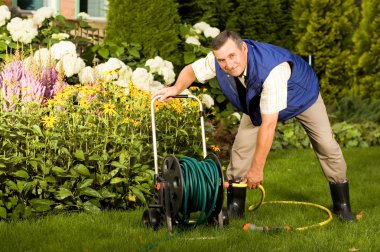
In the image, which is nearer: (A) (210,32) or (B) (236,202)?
(B) (236,202)

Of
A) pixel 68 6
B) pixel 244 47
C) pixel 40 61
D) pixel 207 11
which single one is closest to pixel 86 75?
pixel 40 61

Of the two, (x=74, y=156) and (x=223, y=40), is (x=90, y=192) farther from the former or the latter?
(x=223, y=40)

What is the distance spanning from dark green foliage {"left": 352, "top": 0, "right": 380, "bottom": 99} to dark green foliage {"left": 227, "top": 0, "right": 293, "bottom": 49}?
1177 mm

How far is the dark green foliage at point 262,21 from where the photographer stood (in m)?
12.0

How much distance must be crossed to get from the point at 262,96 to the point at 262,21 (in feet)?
24.1

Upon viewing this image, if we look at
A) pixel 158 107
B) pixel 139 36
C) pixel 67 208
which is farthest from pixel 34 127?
pixel 139 36

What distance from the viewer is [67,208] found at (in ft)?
20.1

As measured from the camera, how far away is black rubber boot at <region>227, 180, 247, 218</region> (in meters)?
6.09

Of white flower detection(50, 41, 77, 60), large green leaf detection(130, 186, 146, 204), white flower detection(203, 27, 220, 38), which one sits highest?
white flower detection(203, 27, 220, 38)

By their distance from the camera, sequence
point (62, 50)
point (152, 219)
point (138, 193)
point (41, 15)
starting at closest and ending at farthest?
point (152, 219)
point (138, 193)
point (62, 50)
point (41, 15)

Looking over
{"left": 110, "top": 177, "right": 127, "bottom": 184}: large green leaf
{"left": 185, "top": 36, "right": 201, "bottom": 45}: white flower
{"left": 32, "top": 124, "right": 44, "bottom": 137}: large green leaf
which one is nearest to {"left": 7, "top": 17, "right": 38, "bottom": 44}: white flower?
{"left": 185, "top": 36, "right": 201, "bottom": 45}: white flower

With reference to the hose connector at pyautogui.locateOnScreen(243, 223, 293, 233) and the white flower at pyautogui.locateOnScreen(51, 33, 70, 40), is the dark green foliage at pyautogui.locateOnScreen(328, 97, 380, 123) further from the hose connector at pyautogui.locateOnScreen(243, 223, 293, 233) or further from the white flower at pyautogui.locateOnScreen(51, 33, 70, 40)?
the hose connector at pyautogui.locateOnScreen(243, 223, 293, 233)

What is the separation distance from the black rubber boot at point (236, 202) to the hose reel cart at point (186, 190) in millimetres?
637

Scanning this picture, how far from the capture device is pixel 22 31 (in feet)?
30.1
